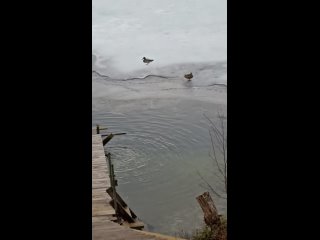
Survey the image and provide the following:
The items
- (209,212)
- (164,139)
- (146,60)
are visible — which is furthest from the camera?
Answer: (146,60)

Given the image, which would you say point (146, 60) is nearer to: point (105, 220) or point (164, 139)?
point (164, 139)

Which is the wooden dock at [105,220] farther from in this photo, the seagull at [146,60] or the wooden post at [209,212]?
the seagull at [146,60]

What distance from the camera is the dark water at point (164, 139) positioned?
38.7 feet

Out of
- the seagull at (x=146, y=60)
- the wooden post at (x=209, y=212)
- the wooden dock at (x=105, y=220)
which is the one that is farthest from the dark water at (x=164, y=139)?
the wooden dock at (x=105, y=220)

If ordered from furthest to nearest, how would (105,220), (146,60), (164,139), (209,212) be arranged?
(146,60) < (164,139) < (209,212) < (105,220)

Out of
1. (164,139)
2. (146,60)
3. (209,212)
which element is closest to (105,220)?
(209,212)

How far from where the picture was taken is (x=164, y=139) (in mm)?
13336

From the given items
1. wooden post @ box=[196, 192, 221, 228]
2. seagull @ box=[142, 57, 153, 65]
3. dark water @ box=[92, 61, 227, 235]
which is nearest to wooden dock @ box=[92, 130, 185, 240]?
wooden post @ box=[196, 192, 221, 228]

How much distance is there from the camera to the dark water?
11789mm

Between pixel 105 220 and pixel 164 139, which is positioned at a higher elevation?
pixel 164 139

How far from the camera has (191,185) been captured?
1227cm
